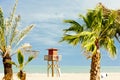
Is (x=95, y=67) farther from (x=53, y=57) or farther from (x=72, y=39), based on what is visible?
(x=53, y=57)

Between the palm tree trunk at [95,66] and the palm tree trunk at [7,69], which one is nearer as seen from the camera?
the palm tree trunk at [95,66]

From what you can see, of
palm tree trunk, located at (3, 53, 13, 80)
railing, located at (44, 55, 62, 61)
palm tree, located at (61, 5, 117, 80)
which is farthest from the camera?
railing, located at (44, 55, 62, 61)

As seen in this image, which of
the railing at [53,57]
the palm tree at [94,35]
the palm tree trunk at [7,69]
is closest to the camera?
the palm tree at [94,35]

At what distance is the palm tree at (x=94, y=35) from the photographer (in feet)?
94.6

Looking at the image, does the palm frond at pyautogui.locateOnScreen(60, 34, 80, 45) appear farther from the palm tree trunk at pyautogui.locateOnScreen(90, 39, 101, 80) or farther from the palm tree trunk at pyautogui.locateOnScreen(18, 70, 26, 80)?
the palm tree trunk at pyautogui.locateOnScreen(18, 70, 26, 80)

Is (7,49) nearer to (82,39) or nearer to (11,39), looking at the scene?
(11,39)

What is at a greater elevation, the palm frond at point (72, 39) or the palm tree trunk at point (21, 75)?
the palm frond at point (72, 39)

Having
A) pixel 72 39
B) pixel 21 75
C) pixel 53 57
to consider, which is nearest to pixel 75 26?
pixel 72 39

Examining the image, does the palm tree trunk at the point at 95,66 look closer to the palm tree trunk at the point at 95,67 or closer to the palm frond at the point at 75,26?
the palm tree trunk at the point at 95,67

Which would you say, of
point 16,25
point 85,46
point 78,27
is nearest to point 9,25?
point 16,25

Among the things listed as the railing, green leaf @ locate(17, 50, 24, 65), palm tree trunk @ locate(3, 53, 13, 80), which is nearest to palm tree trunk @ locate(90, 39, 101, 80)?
green leaf @ locate(17, 50, 24, 65)

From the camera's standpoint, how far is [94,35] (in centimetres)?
2908

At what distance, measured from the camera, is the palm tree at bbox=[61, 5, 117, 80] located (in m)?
28.8

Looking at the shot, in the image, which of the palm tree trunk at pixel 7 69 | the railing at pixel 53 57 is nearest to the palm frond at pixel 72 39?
the palm tree trunk at pixel 7 69
